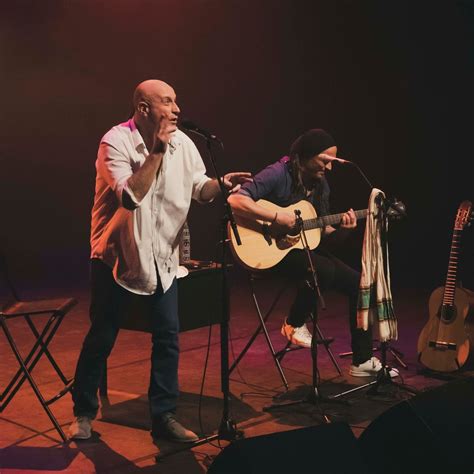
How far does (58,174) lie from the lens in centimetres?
938

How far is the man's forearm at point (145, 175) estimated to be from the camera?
3.62 m

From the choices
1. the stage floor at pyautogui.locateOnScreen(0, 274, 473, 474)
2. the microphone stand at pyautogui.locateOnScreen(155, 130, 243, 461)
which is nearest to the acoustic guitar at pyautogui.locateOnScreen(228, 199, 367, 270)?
the stage floor at pyautogui.locateOnScreen(0, 274, 473, 474)

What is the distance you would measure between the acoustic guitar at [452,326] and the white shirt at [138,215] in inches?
77.0

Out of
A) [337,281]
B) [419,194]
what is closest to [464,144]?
[419,194]

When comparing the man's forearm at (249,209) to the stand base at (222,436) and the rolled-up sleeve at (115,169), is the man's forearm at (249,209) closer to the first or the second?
the rolled-up sleeve at (115,169)

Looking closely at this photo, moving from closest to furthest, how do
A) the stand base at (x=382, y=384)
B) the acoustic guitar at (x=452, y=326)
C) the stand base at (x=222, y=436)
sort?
the stand base at (x=222, y=436) → the stand base at (x=382, y=384) → the acoustic guitar at (x=452, y=326)

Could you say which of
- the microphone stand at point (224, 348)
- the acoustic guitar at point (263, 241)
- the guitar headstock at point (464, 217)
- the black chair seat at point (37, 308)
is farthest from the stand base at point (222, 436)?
the guitar headstock at point (464, 217)

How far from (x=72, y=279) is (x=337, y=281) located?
14.9 ft

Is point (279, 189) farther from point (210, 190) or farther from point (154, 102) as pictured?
point (154, 102)

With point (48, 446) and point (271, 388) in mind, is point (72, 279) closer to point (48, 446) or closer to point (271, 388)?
point (271, 388)

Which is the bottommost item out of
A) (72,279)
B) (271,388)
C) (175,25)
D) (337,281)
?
(72,279)

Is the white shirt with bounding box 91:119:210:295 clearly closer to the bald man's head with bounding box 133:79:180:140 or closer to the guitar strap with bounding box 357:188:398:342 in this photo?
the bald man's head with bounding box 133:79:180:140

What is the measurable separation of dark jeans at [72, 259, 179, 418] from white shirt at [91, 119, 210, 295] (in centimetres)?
8

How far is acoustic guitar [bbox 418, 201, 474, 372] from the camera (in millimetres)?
5137
